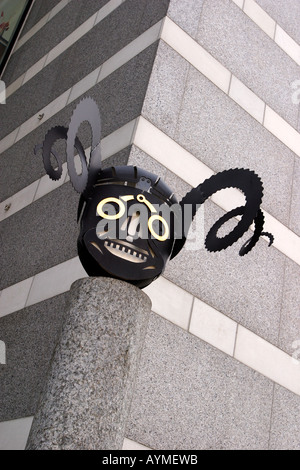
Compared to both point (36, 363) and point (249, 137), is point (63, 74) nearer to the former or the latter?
point (249, 137)

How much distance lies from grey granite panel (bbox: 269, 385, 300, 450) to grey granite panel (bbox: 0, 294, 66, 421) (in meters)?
2.75

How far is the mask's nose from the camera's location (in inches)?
190

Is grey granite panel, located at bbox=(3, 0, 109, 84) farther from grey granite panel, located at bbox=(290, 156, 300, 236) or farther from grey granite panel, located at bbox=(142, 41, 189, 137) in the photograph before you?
grey granite panel, located at bbox=(290, 156, 300, 236)

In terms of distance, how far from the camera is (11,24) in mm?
14195

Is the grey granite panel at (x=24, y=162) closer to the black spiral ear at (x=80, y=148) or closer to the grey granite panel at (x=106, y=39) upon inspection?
the grey granite panel at (x=106, y=39)

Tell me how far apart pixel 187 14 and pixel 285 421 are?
5.68 meters

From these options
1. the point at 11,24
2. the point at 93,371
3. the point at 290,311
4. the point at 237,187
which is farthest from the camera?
the point at 11,24

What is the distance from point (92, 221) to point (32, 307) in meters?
3.33

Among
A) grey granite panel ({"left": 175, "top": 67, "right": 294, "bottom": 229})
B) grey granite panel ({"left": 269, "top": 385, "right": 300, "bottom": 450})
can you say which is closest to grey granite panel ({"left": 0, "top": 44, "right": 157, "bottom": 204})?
grey granite panel ({"left": 175, "top": 67, "right": 294, "bottom": 229})

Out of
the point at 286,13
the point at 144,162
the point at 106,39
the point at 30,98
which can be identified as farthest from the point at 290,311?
the point at 30,98

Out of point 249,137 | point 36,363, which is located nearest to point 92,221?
point 36,363

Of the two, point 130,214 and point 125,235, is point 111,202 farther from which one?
point 125,235

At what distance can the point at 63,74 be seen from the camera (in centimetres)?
1097
